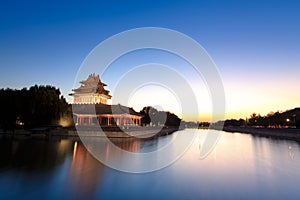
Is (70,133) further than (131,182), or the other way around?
(70,133)

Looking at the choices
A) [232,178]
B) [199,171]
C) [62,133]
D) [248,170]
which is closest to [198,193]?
[232,178]

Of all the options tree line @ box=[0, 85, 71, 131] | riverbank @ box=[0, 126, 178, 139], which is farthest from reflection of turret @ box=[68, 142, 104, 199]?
tree line @ box=[0, 85, 71, 131]

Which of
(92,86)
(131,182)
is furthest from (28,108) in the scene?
(131,182)

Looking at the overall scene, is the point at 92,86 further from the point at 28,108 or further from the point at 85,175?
the point at 85,175

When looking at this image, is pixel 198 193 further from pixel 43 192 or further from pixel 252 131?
pixel 252 131

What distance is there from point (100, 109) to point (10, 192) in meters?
30.7

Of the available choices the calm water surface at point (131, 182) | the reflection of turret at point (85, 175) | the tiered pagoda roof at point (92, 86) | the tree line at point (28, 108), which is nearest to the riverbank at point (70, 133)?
the tree line at point (28, 108)

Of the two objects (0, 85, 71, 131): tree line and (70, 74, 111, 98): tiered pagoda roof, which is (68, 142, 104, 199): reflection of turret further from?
(70, 74, 111, 98): tiered pagoda roof

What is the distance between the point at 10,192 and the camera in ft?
22.5

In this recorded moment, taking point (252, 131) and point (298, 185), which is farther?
point (252, 131)

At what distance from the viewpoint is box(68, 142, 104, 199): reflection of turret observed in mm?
7407

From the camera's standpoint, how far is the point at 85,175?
30.4 ft

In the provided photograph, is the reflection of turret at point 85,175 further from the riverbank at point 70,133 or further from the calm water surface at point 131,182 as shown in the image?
the riverbank at point 70,133

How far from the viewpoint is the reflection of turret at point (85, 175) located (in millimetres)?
7407
